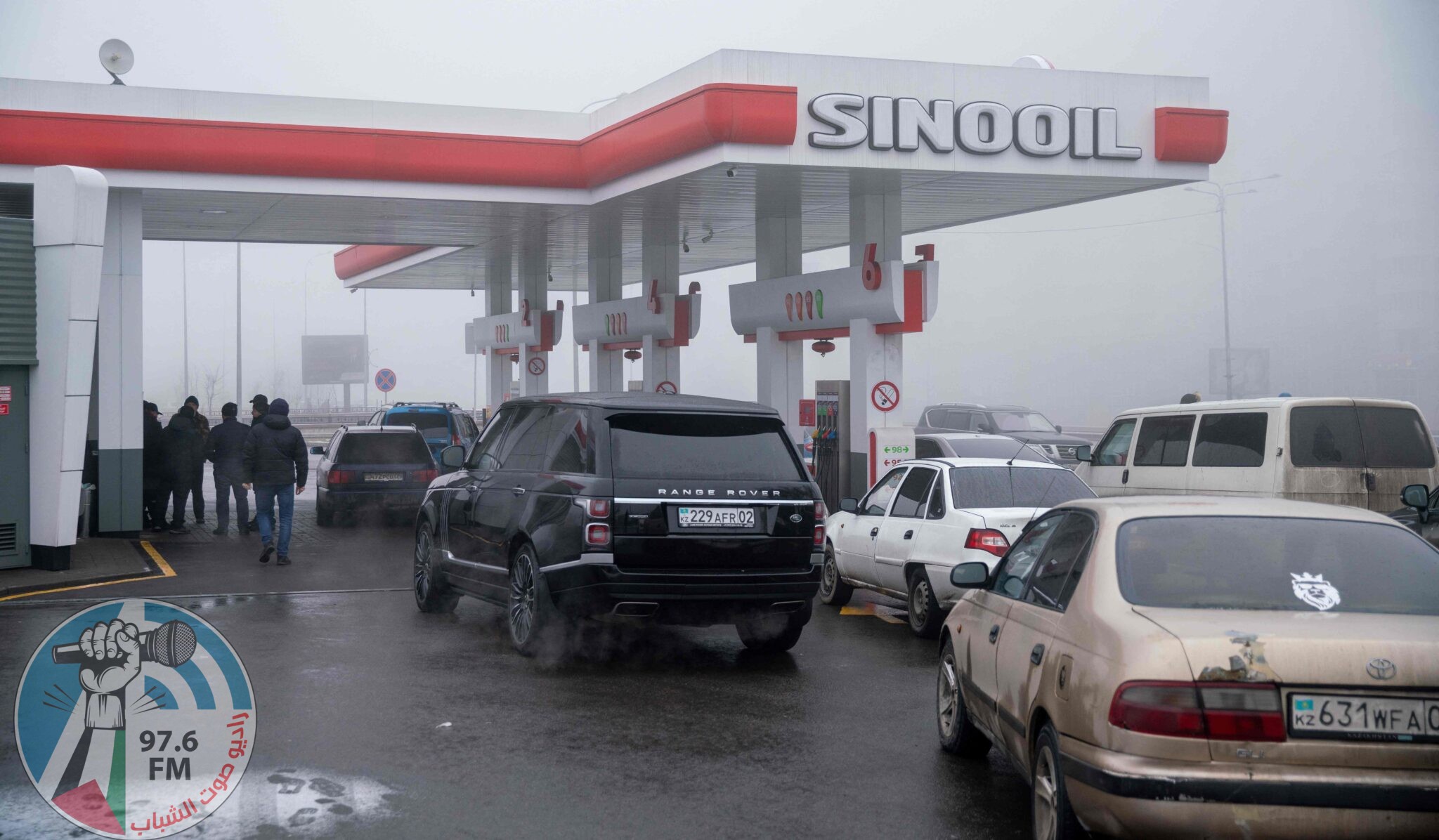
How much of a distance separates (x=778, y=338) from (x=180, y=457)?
937 centimetres

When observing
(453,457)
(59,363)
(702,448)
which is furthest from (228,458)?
(702,448)

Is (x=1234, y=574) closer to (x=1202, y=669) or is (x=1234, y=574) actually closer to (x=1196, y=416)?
(x=1202, y=669)

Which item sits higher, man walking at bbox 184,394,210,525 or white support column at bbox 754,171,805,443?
white support column at bbox 754,171,805,443

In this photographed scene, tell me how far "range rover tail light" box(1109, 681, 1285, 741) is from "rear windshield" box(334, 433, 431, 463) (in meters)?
17.3

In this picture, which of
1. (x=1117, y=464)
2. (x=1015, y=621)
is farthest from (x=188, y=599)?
(x=1117, y=464)

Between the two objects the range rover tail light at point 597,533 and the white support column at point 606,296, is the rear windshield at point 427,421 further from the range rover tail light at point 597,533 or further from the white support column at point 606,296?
the range rover tail light at point 597,533

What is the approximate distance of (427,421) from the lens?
2634 cm

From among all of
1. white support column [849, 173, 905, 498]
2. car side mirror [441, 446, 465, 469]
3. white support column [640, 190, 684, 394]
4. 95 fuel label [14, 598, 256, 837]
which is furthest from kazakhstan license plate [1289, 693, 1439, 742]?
white support column [640, 190, 684, 394]

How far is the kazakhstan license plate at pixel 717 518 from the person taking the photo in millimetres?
8891

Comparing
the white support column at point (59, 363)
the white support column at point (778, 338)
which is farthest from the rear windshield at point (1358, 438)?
the white support column at point (59, 363)

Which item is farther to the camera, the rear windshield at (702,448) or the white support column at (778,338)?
the white support column at (778,338)

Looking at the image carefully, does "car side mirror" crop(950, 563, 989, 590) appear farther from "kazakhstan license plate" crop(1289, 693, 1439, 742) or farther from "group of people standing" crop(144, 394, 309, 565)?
"group of people standing" crop(144, 394, 309, 565)

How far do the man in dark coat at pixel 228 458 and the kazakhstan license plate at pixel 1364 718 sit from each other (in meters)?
16.1

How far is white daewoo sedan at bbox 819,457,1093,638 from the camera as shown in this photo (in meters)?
10.1
